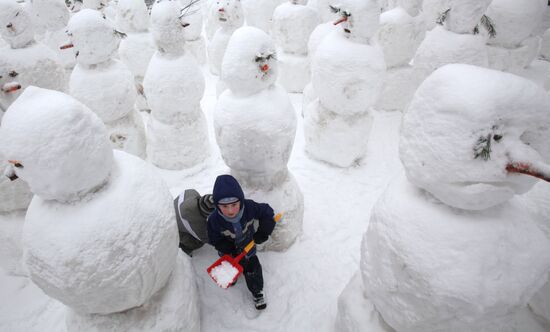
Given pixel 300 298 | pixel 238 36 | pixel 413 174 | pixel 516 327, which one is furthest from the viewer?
pixel 300 298

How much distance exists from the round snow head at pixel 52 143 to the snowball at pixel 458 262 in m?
1.64

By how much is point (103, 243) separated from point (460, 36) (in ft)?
12.9

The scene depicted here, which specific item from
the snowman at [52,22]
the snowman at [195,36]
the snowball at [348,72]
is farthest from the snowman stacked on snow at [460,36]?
the snowman at [52,22]

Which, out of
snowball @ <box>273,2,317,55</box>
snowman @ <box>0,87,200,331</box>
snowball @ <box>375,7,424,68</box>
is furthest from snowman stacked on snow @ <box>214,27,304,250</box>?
snowball @ <box>273,2,317,55</box>

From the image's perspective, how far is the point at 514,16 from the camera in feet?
13.4

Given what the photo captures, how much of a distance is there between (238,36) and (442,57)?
2.45m

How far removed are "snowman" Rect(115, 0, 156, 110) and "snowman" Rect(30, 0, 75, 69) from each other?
30.6 inches

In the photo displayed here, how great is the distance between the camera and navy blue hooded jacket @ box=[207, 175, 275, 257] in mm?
2264

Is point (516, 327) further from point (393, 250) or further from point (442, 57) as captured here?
point (442, 57)

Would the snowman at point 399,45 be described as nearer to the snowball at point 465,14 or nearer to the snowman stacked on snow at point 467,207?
the snowball at point 465,14

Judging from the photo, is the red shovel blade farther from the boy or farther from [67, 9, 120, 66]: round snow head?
[67, 9, 120, 66]: round snow head

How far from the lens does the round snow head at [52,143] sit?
4.86 ft

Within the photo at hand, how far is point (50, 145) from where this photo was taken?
58.5 inches

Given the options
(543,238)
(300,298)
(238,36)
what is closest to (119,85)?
(238,36)
